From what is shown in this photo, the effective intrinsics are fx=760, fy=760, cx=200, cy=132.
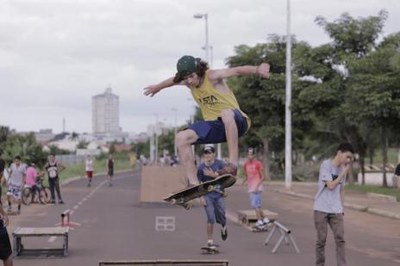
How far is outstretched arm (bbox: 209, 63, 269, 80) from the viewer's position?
274 inches

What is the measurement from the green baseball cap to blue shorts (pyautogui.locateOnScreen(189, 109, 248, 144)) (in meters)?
0.49

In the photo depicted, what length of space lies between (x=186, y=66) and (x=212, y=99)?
41 centimetres

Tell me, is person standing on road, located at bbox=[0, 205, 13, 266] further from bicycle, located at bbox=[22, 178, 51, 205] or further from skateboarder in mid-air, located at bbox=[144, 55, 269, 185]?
bicycle, located at bbox=[22, 178, 51, 205]

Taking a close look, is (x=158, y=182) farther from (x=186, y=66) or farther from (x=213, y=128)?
(x=186, y=66)

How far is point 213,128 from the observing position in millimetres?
7223

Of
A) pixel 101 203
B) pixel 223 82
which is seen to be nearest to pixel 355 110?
pixel 101 203

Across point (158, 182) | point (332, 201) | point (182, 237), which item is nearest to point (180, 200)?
point (332, 201)

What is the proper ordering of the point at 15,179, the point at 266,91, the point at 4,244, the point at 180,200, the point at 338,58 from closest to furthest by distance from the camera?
the point at 180,200 → the point at 4,244 → the point at 15,179 → the point at 338,58 → the point at 266,91

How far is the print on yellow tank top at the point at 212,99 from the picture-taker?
7.14 metres

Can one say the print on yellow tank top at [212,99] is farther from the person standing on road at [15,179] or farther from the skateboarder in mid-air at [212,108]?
the person standing on road at [15,179]

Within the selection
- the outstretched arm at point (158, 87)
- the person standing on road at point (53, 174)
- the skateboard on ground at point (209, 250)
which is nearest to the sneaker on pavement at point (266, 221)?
the skateboard on ground at point (209, 250)

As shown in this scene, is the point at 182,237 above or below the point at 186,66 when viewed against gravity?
below

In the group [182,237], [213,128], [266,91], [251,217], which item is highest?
[266,91]

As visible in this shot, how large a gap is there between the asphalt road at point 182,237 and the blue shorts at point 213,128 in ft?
18.3
